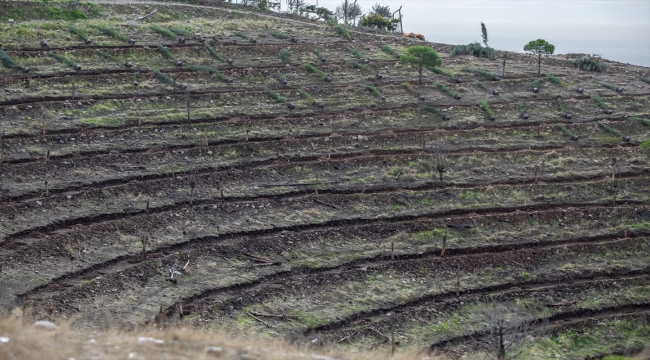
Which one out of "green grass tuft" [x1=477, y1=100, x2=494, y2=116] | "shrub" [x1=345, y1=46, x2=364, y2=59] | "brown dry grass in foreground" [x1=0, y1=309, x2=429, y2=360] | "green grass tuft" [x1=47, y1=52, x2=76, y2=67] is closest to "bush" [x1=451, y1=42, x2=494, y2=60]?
"shrub" [x1=345, y1=46, x2=364, y2=59]

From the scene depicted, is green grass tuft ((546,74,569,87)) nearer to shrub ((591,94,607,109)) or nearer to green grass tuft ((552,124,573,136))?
shrub ((591,94,607,109))

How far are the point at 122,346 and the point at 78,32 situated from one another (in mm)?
27335

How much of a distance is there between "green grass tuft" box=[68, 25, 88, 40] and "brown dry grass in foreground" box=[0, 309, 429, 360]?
25.3 m

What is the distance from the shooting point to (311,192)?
88.4ft

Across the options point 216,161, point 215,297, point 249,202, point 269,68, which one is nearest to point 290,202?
point 249,202

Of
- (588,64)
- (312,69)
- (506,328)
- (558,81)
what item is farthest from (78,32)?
(588,64)

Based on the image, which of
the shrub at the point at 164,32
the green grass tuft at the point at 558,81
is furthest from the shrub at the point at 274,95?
the green grass tuft at the point at 558,81

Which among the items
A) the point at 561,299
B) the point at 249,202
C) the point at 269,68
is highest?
the point at 269,68

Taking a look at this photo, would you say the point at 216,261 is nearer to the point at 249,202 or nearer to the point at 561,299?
the point at 249,202

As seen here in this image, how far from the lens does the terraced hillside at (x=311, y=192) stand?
2055 cm

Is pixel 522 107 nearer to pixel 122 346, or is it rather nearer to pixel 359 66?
pixel 359 66

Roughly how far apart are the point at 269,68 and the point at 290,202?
43.1 ft

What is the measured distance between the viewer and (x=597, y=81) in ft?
137

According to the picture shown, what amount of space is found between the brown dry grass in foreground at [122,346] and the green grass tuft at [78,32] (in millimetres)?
25312
